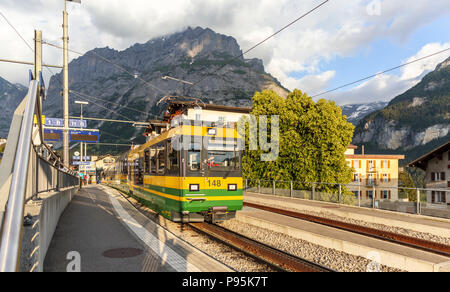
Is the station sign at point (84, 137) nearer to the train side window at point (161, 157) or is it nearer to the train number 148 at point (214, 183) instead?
the train side window at point (161, 157)

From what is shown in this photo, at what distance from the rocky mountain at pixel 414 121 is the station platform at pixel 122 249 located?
567 ft

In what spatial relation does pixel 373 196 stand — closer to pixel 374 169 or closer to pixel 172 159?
pixel 172 159

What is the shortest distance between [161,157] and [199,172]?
1.99 m

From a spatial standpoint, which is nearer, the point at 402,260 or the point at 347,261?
the point at 402,260

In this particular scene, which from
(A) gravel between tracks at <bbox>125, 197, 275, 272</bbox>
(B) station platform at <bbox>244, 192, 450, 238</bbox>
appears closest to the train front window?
(A) gravel between tracks at <bbox>125, 197, 275, 272</bbox>

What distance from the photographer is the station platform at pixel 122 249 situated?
21.3 feet

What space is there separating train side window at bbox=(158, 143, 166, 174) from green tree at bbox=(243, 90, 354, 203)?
48.9ft

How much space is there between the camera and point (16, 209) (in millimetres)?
3082

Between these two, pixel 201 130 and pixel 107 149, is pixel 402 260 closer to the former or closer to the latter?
pixel 201 130

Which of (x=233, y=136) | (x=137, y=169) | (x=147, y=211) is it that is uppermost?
(x=233, y=136)
